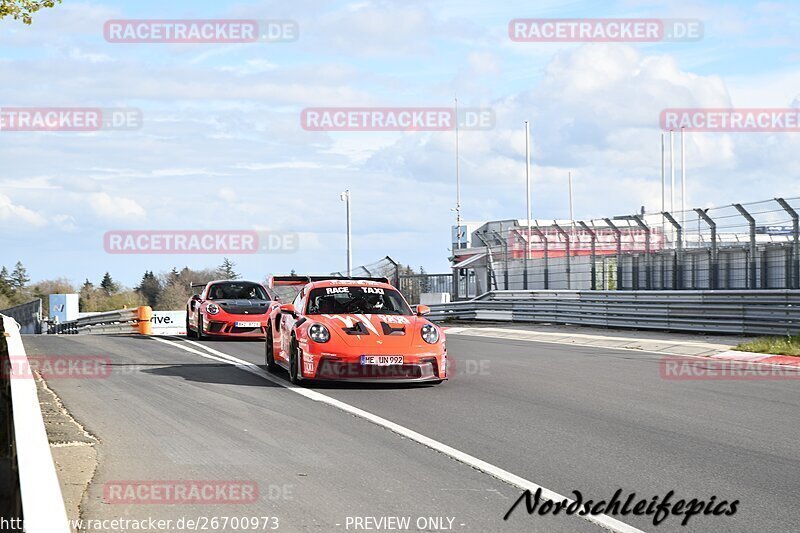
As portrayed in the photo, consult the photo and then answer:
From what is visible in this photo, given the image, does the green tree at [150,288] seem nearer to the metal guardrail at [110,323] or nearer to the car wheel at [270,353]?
the metal guardrail at [110,323]

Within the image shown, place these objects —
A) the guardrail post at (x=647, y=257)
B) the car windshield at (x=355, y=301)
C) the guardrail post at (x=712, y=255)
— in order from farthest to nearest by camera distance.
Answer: the guardrail post at (x=647, y=257), the guardrail post at (x=712, y=255), the car windshield at (x=355, y=301)

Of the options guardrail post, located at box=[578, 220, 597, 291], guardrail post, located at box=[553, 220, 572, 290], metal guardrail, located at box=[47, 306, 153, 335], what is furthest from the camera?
metal guardrail, located at box=[47, 306, 153, 335]

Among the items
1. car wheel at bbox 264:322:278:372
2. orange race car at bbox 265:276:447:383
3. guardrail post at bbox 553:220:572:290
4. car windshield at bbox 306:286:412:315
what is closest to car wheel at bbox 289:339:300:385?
orange race car at bbox 265:276:447:383

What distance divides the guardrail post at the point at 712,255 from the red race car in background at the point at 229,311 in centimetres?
954

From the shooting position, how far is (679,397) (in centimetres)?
1098

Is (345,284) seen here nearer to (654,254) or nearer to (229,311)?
(229,311)

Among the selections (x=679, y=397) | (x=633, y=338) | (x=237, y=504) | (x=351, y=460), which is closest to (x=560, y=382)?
(x=679, y=397)

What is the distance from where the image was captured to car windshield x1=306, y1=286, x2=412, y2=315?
12.8 meters

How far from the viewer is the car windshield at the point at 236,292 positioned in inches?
858

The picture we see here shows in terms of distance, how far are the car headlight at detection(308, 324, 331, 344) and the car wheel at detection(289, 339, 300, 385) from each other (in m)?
0.46

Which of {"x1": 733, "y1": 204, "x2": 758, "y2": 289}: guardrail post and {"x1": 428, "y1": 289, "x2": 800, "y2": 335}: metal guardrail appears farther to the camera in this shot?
{"x1": 733, "y1": 204, "x2": 758, "y2": 289}: guardrail post

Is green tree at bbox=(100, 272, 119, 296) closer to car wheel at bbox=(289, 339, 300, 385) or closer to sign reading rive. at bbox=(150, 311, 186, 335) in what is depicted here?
sign reading rive. at bbox=(150, 311, 186, 335)

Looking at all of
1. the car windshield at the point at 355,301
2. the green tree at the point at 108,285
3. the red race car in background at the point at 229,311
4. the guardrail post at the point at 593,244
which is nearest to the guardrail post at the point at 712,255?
the guardrail post at the point at 593,244

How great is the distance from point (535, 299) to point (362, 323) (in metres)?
16.8
